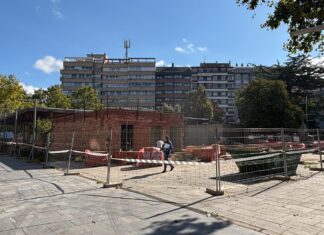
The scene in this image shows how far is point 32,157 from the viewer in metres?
20.0

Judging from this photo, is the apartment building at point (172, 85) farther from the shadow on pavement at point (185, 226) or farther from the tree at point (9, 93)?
the shadow on pavement at point (185, 226)

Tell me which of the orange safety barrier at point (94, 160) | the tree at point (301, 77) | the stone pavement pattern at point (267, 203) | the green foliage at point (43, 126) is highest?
the tree at point (301, 77)

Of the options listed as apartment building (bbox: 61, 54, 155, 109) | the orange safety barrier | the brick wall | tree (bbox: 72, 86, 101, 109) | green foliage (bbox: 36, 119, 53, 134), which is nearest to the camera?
the orange safety barrier

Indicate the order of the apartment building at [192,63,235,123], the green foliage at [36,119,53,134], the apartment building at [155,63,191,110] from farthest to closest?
the apartment building at [192,63,235,123]
the apartment building at [155,63,191,110]
the green foliage at [36,119,53,134]

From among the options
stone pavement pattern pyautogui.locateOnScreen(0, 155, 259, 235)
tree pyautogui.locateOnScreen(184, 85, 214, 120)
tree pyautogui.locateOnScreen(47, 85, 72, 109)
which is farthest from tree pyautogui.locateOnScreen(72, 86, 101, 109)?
stone pavement pattern pyautogui.locateOnScreen(0, 155, 259, 235)

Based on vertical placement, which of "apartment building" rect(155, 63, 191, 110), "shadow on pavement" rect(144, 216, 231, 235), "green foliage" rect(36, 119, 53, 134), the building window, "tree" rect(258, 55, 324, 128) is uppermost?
"apartment building" rect(155, 63, 191, 110)

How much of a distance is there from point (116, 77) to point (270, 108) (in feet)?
249

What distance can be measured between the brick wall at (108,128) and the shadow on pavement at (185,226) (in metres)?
12.2

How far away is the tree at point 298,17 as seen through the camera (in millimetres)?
9617

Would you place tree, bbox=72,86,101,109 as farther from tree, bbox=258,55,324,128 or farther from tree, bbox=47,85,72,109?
tree, bbox=258,55,324,128

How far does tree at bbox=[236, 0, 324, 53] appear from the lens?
9.62m

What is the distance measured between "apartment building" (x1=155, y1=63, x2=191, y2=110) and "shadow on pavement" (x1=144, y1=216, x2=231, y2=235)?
110 metres

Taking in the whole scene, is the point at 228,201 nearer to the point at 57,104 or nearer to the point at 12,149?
the point at 12,149

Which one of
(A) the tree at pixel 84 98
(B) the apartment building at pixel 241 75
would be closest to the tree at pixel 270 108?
(A) the tree at pixel 84 98
